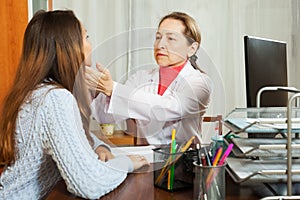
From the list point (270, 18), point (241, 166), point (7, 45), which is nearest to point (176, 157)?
point (241, 166)

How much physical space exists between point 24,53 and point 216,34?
1.88m

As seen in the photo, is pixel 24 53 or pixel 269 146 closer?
pixel 269 146

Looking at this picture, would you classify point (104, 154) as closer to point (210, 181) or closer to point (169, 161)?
point (169, 161)

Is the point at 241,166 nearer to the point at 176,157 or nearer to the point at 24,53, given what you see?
the point at 176,157

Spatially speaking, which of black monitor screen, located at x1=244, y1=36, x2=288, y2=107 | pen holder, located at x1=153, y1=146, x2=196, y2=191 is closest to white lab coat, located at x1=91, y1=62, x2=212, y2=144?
pen holder, located at x1=153, y1=146, x2=196, y2=191

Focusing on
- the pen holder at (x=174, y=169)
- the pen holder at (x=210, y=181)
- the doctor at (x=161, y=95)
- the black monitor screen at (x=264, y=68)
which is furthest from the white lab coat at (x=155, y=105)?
the black monitor screen at (x=264, y=68)

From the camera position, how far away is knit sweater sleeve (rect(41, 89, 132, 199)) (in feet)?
2.66

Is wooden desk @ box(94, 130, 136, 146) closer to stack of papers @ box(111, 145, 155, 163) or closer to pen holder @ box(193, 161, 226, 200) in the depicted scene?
stack of papers @ box(111, 145, 155, 163)

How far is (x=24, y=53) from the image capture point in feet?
3.50

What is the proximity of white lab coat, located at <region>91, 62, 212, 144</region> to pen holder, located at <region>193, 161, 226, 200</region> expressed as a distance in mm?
217

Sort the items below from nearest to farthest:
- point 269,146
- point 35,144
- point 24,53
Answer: point 269,146 → point 35,144 → point 24,53

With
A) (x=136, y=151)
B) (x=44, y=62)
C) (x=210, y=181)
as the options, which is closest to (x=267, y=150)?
(x=210, y=181)

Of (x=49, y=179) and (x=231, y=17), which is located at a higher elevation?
(x=231, y=17)

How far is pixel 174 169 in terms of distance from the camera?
0.79 metres
